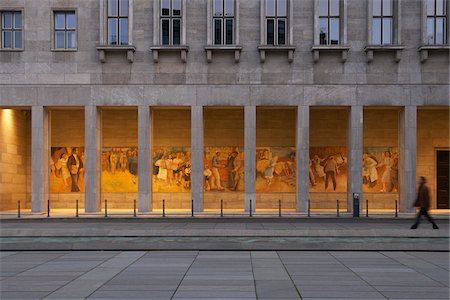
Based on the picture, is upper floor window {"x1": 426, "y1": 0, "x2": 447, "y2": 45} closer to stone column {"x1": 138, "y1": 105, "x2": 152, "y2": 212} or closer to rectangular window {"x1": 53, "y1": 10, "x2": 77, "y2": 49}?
stone column {"x1": 138, "y1": 105, "x2": 152, "y2": 212}

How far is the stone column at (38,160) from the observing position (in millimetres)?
29422

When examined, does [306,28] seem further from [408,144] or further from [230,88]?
[408,144]

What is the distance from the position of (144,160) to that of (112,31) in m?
8.02

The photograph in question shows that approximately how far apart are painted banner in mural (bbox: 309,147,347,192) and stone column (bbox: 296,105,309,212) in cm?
420

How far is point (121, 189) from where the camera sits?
3347cm

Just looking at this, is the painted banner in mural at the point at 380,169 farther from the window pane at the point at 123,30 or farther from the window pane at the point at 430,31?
the window pane at the point at 123,30

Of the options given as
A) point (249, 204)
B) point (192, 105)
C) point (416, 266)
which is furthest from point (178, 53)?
point (416, 266)

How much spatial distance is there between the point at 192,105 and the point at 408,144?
508 inches

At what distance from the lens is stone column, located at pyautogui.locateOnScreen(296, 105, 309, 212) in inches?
1147

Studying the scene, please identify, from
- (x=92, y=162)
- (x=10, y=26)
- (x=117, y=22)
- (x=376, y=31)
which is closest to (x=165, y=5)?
(x=117, y=22)

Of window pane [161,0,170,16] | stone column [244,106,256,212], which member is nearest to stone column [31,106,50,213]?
window pane [161,0,170,16]

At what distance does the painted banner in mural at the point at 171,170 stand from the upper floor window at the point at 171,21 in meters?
7.61

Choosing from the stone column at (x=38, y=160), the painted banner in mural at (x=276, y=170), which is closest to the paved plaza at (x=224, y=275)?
the stone column at (x=38, y=160)

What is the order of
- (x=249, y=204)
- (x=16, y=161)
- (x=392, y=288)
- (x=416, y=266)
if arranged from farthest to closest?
(x=16, y=161) → (x=249, y=204) → (x=416, y=266) → (x=392, y=288)
